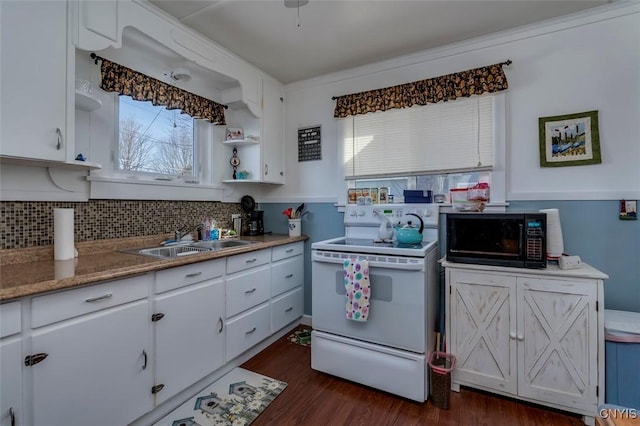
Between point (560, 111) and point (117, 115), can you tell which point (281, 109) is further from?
point (560, 111)

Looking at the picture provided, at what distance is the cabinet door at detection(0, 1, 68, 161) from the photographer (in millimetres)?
1335

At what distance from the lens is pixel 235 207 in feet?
10.2

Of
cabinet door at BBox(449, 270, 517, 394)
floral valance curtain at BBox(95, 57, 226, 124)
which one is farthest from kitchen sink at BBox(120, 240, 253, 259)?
cabinet door at BBox(449, 270, 517, 394)

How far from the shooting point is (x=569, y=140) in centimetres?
210

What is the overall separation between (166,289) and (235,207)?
58.9 inches

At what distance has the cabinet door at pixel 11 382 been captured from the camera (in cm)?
Answer: 110

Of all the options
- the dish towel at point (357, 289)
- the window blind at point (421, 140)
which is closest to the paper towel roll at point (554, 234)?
the window blind at point (421, 140)

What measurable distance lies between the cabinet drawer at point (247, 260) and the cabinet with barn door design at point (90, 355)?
63cm

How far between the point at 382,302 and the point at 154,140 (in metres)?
2.23

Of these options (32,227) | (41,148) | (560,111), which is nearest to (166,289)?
(32,227)

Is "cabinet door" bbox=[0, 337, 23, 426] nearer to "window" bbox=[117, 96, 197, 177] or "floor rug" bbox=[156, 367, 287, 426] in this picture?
"floor rug" bbox=[156, 367, 287, 426]

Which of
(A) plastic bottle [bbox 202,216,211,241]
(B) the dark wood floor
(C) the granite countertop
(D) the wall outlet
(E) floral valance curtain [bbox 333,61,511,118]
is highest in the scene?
(E) floral valance curtain [bbox 333,61,511,118]

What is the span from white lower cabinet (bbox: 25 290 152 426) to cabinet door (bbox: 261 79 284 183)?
182cm

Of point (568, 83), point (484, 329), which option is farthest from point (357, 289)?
point (568, 83)
